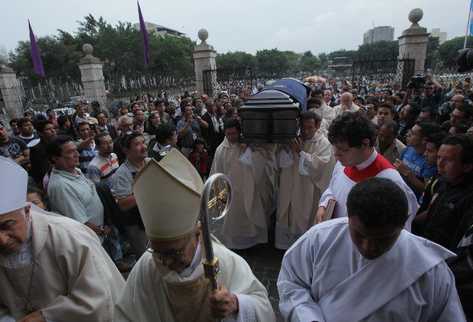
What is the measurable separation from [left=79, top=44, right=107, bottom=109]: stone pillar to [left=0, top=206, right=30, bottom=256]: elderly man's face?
38.7ft

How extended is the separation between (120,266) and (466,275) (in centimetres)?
367

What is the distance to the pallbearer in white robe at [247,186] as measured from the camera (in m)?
4.42

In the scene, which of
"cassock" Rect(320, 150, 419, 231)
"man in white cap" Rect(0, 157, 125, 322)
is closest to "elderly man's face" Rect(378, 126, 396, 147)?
"cassock" Rect(320, 150, 419, 231)

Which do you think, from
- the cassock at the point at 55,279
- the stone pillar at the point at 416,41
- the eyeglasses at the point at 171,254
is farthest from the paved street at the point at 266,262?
the stone pillar at the point at 416,41

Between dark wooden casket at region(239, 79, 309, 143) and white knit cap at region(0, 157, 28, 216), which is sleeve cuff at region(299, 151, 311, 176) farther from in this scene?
white knit cap at region(0, 157, 28, 216)

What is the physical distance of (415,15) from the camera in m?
10.4

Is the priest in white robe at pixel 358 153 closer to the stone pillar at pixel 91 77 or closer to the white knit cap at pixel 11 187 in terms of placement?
the white knit cap at pixel 11 187

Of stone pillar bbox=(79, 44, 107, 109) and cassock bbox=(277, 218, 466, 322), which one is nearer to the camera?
cassock bbox=(277, 218, 466, 322)

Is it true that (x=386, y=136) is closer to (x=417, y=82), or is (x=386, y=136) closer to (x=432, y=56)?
(x=417, y=82)

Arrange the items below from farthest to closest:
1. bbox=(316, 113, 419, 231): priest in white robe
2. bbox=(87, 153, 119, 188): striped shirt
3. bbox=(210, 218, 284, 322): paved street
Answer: bbox=(87, 153, 119, 188): striped shirt → bbox=(210, 218, 284, 322): paved street → bbox=(316, 113, 419, 231): priest in white robe

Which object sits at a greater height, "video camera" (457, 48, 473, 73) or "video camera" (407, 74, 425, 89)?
"video camera" (457, 48, 473, 73)

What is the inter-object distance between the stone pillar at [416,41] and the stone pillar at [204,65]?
6844 mm

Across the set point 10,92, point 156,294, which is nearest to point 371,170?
point 156,294

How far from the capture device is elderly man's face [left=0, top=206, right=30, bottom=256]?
164cm
